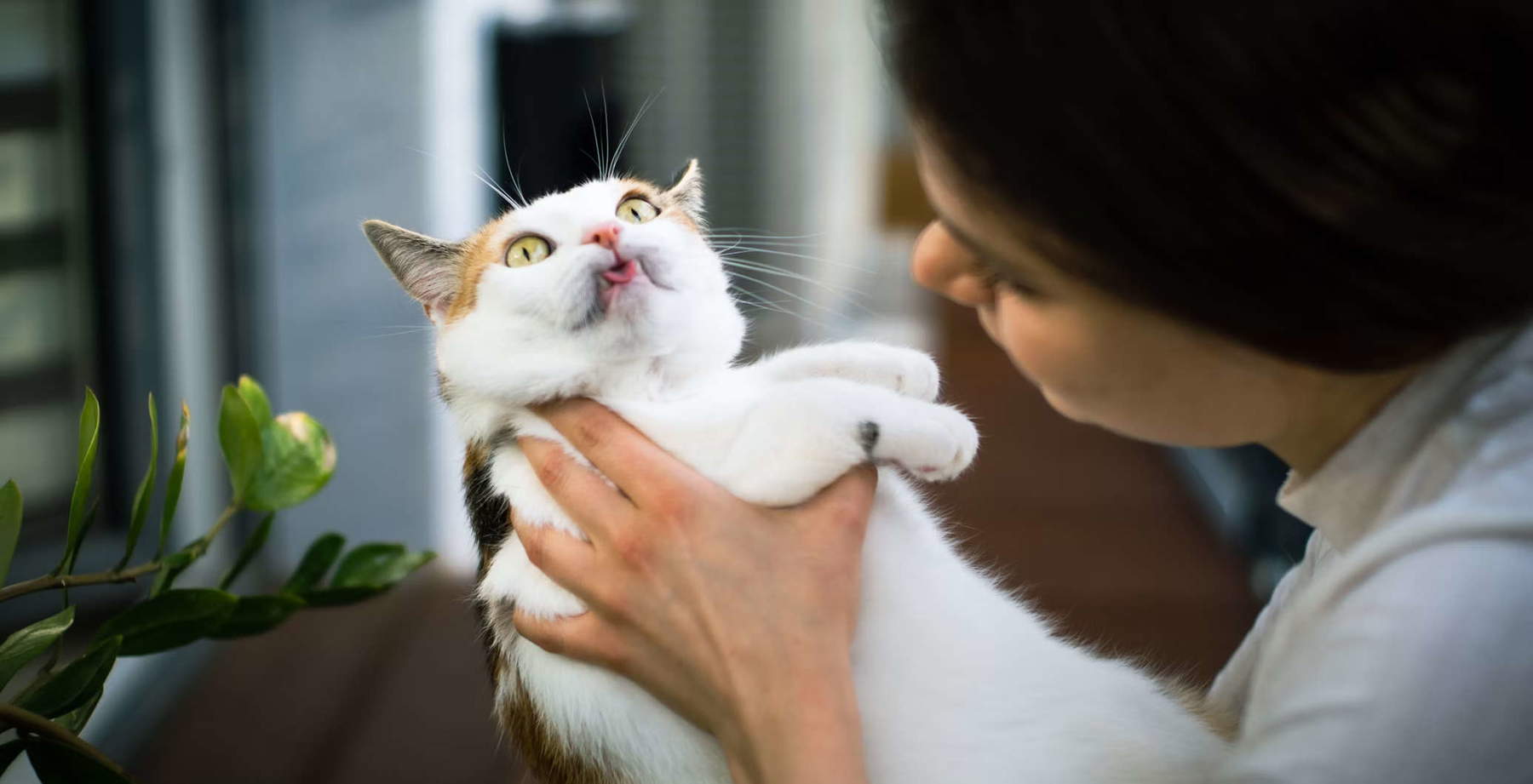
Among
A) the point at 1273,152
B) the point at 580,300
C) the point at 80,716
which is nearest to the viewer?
the point at 1273,152

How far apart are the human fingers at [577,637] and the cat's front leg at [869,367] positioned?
294 mm

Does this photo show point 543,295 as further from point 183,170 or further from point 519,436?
point 183,170

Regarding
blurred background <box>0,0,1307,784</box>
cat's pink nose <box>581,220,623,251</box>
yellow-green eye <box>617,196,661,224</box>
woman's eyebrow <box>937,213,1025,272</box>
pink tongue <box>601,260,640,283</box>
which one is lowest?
blurred background <box>0,0,1307,784</box>

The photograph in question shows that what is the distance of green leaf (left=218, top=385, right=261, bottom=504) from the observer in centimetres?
80

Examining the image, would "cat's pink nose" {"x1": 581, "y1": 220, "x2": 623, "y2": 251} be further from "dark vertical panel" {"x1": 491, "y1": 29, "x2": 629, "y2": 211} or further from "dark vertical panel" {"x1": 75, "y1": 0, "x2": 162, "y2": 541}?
"dark vertical panel" {"x1": 75, "y1": 0, "x2": 162, "y2": 541}

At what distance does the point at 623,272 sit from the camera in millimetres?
929

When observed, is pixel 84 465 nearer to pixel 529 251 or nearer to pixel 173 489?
pixel 173 489

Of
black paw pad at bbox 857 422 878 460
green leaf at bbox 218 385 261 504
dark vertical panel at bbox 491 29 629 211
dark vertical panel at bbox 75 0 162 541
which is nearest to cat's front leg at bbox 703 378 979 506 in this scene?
black paw pad at bbox 857 422 878 460

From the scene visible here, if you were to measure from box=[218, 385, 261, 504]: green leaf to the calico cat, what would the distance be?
0.21 metres

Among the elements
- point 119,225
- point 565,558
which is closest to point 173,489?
point 565,558

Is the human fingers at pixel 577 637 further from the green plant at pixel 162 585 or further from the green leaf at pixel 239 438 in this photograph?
the green leaf at pixel 239 438

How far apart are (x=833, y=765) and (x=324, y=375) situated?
7.25 ft

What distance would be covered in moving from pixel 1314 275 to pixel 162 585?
0.79 m

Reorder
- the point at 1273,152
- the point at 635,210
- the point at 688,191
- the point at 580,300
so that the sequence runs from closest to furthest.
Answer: the point at 1273,152, the point at 580,300, the point at 635,210, the point at 688,191
